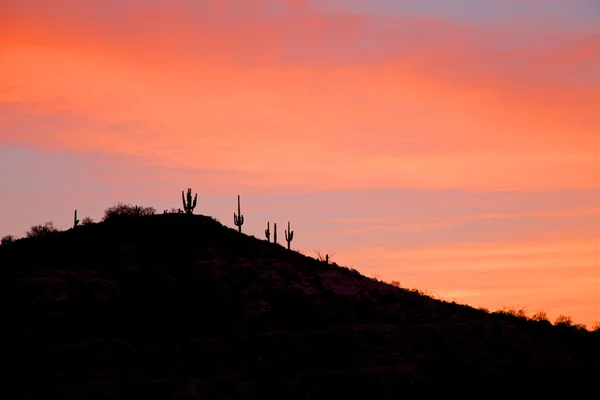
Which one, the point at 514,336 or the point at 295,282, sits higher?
the point at 295,282

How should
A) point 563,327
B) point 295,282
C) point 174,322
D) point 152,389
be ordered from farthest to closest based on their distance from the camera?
1. point 563,327
2. point 295,282
3. point 174,322
4. point 152,389

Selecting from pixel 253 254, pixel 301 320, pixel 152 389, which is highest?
pixel 253 254

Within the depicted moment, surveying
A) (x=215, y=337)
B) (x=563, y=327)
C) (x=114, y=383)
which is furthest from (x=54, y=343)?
(x=563, y=327)

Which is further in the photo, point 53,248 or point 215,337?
point 53,248

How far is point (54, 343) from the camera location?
41125 millimetres

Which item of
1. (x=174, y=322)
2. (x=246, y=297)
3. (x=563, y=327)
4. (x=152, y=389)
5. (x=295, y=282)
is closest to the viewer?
(x=152, y=389)

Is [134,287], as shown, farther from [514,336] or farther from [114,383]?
[514,336]

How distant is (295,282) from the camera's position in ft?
167

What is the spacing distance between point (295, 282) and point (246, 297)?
14.5ft

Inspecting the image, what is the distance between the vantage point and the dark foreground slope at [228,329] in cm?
3847

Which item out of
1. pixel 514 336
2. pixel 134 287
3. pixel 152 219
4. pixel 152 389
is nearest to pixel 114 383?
pixel 152 389

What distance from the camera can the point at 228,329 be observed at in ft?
146

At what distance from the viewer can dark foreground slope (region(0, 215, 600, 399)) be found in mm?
38469

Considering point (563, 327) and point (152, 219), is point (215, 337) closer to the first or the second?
point (152, 219)
